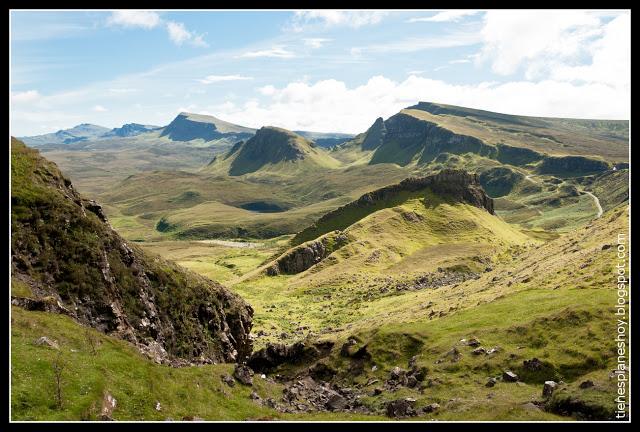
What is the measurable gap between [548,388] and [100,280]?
52.0m

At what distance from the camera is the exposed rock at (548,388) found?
47547 mm

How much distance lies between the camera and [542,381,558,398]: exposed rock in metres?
47.5

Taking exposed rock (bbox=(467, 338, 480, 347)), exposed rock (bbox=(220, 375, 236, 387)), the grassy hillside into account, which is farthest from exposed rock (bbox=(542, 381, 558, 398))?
exposed rock (bbox=(220, 375, 236, 387))

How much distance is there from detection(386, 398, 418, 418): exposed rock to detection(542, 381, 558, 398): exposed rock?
12.4 metres

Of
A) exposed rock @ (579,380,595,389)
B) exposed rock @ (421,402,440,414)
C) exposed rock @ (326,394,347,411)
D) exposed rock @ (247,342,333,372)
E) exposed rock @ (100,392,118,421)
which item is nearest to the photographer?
exposed rock @ (100,392,118,421)

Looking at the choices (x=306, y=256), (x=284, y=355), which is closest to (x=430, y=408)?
(x=284, y=355)

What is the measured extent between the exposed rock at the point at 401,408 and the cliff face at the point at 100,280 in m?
26.7

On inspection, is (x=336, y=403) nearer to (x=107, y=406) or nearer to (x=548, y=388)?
(x=548, y=388)

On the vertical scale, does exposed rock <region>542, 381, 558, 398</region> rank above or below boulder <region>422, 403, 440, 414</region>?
above

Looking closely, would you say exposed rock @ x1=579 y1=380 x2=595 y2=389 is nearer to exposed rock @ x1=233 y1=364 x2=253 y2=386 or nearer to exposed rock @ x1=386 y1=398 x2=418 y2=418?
exposed rock @ x1=386 y1=398 x2=418 y2=418

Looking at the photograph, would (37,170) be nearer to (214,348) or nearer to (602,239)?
(214,348)

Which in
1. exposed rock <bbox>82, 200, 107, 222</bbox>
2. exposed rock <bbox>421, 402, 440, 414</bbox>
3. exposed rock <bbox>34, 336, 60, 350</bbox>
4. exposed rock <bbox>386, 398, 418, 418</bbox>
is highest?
exposed rock <bbox>82, 200, 107, 222</bbox>

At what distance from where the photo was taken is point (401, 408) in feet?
169

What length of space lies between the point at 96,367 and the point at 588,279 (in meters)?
69.1
